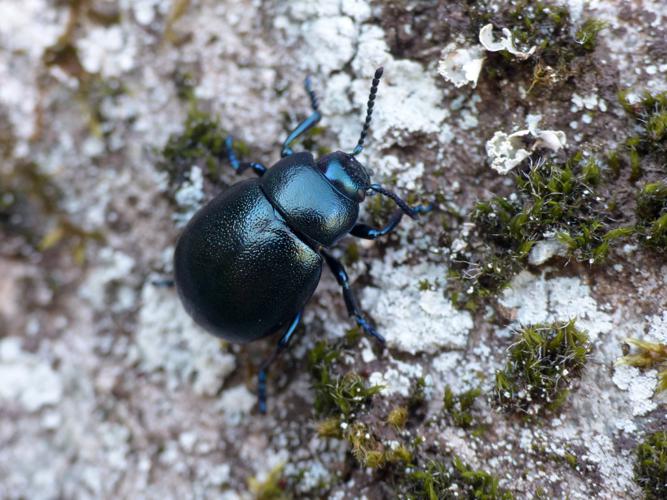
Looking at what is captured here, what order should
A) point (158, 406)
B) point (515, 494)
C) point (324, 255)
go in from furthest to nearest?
point (158, 406) → point (324, 255) → point (515, 494)

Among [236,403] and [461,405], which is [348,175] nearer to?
[461,405]

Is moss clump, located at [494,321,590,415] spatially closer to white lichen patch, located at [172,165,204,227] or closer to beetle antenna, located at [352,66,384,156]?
beetle antenna, located at [352,66,384,156]

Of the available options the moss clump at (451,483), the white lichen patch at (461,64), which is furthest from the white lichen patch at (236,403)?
the white lichen patch at (461,64)

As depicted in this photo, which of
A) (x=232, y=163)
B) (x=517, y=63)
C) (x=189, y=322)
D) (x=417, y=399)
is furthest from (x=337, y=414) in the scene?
(x=517, y=63)

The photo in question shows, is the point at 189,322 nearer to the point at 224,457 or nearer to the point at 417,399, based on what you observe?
the point at 224,457

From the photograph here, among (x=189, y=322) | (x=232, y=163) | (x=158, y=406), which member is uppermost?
(x=232, y=163)

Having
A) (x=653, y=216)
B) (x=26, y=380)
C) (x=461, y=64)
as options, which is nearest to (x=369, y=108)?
(x=461, y=64)

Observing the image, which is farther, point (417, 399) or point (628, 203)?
point (417, 399)
